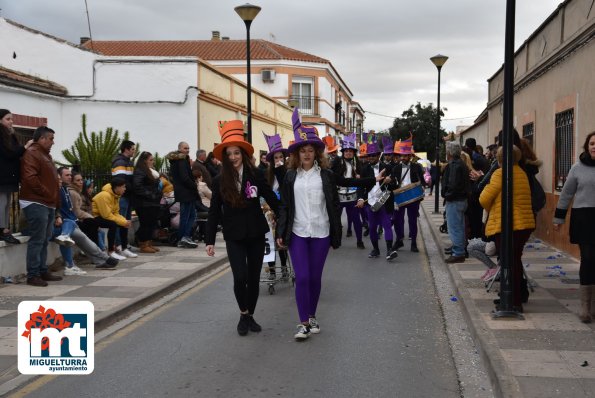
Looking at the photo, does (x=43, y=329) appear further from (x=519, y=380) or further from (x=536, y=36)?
(x=536, y=36)

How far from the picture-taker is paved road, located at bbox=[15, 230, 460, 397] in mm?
5199

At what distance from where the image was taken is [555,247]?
1249 centimetres

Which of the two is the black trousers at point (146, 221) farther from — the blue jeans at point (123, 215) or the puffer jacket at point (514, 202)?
the puffer jacket at point (514, 202)

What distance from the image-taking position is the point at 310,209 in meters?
6.52

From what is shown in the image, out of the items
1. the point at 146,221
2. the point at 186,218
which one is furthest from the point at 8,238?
the point at 186,218

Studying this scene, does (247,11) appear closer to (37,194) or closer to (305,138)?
(37,194)

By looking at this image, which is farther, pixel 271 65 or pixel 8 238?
pixel 271 65

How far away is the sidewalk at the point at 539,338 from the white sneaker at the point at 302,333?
1.60m

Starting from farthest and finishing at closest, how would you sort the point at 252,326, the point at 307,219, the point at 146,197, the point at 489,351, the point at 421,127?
the point at 421,127
the point at 146,197
the point at 252,326
the point at 307,219
the point at 489,351

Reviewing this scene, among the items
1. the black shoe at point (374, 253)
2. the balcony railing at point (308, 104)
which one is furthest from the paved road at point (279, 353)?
the balcony railing at point (308, 104)

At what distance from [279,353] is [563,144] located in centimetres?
858

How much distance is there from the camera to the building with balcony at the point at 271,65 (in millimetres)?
50188

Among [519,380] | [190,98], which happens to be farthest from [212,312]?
[190,98]

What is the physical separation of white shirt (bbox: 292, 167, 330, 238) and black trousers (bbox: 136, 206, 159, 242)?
6497mm
